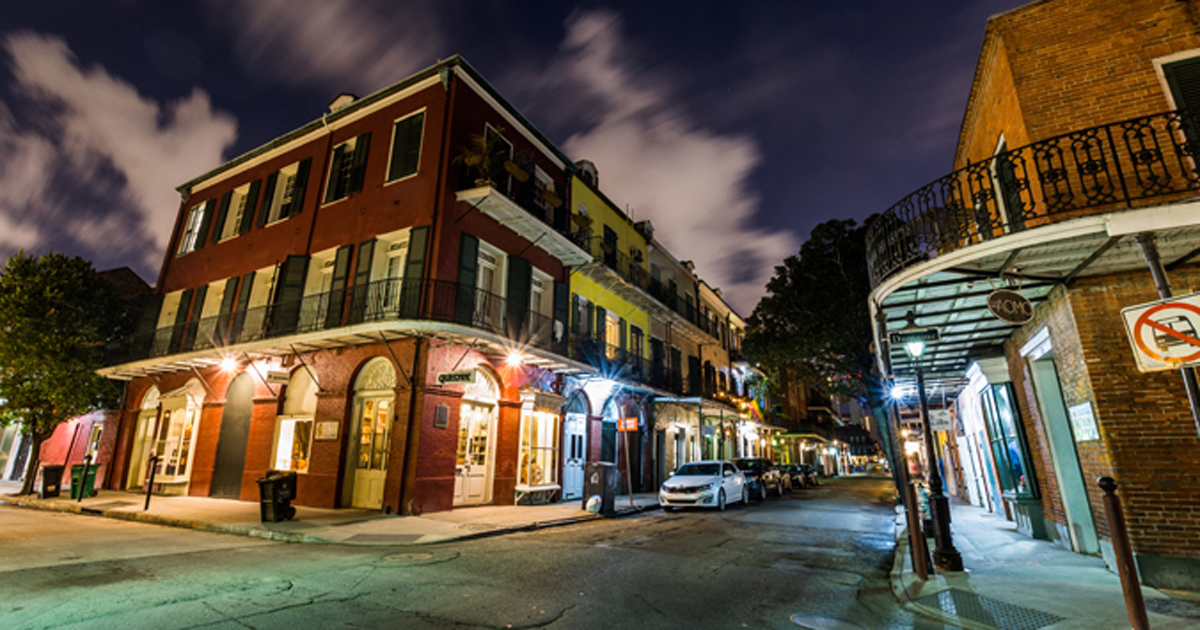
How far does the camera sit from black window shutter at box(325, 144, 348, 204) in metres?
16.0

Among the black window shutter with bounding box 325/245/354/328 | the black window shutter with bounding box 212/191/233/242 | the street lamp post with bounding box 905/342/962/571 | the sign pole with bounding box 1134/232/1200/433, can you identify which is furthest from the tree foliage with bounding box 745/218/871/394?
the black window shutter with bounding box 212/191/233/242

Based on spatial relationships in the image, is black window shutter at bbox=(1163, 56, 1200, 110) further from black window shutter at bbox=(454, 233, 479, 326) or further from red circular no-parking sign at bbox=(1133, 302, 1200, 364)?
black window shutter at bbox=(454, 233, 479, 326)

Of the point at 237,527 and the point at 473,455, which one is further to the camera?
the point at 473,455

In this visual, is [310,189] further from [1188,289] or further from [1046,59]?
[1188,289]

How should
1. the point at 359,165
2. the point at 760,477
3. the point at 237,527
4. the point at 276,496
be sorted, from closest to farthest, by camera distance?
Answer: the point at 237,527, the point at 276,496, the point at 359,165, the point at 760,477

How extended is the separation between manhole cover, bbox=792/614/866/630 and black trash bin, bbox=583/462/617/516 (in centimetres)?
897

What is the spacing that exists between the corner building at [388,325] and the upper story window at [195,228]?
0.14m

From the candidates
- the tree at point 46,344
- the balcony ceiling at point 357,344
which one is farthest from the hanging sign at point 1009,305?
the tree at point 46,344

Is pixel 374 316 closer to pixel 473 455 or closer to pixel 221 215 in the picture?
pixel 473 455

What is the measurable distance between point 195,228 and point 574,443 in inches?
657

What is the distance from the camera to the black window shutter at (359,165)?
608 inches

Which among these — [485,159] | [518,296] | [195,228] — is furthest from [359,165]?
[195,228]

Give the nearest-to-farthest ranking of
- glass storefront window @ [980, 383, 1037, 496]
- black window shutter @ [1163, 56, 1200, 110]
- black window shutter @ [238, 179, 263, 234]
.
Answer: black window shutter @ [1163, 56, 1200, 110]
glass storefront window @ [980, 383, 1037, 496]
black window shutter @ [238, 179, 263, 234]

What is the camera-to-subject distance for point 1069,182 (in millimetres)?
6703
